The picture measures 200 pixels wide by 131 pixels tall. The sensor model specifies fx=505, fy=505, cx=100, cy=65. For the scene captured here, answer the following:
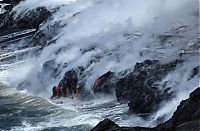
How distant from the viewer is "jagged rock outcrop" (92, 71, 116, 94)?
65.1 ft

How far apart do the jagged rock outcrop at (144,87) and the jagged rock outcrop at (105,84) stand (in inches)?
21.9

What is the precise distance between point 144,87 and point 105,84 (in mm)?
2284

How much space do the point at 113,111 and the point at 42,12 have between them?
798 inches

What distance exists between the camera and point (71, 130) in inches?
652

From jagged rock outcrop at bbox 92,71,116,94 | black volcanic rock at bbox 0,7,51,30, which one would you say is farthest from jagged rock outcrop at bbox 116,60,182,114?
black volcanic rock at bbox 0,7,51,30

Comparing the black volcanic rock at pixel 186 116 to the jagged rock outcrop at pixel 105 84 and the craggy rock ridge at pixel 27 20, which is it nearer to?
the jagged rock outcrop at pixel 105 84

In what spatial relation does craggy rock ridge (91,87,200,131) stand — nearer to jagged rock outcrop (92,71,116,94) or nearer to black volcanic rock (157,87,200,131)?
black volcanic rock (157,87,200,131)

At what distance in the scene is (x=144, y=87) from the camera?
1825 centimetres

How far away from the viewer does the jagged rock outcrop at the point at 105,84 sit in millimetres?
19844

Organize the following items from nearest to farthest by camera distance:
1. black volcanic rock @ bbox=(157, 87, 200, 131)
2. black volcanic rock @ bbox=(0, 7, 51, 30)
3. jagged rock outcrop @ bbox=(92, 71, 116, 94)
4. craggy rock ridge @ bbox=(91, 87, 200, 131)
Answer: black volcanic rock @ bbox=(157, 87, 200, 131) < craggy rock ridge @ bbox=(91, 87, 200, 131) < jagged rock outcrop @ bbox=(92, 71, 116, 94) < black volcanic rock @ bbox=(0, 7, 51, 30)

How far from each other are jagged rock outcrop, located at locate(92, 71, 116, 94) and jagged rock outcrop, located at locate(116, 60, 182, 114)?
557 millimetres

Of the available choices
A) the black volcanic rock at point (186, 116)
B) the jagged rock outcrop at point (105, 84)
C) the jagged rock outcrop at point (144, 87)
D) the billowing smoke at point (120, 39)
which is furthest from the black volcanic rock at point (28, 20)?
the black volcanic rock at point (186, 116)

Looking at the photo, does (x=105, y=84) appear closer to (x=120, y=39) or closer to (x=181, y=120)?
(x=120, y=39)

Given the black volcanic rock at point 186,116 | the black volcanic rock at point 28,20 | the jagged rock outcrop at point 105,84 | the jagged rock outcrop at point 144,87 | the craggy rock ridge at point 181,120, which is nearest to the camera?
the black volcanic rock at point 186,116
